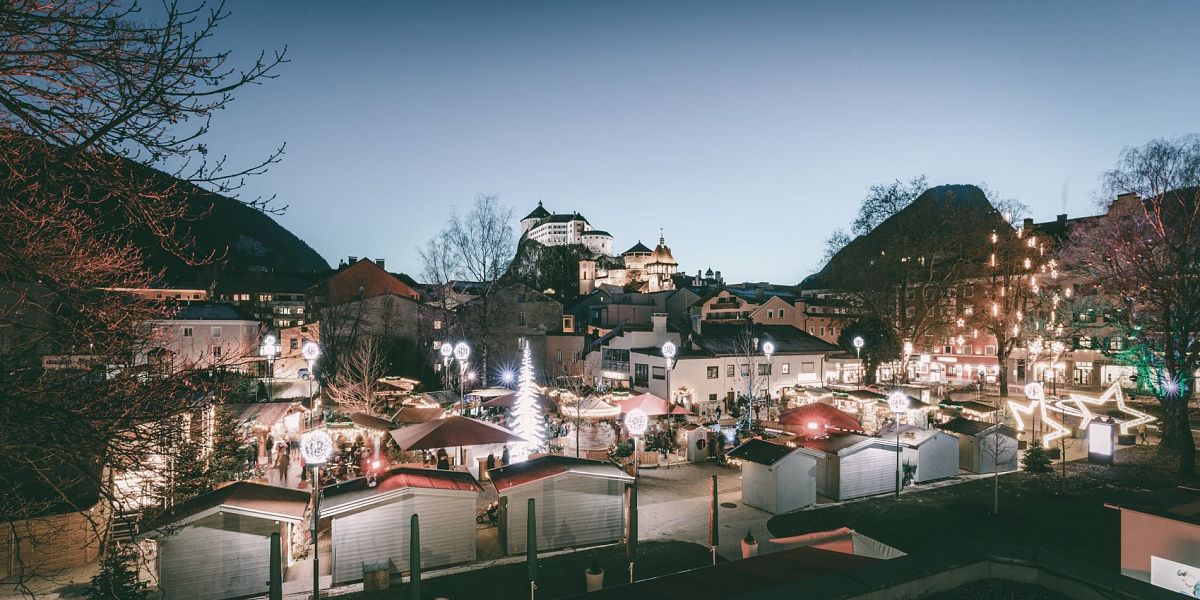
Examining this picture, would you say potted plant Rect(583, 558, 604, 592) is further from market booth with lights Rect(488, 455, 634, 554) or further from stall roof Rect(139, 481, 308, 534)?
stall roof Rect(139, 481, 308, 534)

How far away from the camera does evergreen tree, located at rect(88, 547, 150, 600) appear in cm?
969

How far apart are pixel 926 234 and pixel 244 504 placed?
4177 cm

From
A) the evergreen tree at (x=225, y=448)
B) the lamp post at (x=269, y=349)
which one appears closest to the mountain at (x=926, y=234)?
the lamp post at (x=269, y=349)

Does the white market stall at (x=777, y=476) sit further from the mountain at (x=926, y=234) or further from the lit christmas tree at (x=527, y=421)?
the mountain at (x=926, y=234)

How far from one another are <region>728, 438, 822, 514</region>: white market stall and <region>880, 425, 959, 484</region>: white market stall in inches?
173

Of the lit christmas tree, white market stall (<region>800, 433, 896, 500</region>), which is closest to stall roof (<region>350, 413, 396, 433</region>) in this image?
the lit christmas tree

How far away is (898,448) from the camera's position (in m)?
18.3

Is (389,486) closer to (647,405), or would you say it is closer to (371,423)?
(371,423)

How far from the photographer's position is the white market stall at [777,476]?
16.9m

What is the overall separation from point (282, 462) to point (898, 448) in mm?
22703

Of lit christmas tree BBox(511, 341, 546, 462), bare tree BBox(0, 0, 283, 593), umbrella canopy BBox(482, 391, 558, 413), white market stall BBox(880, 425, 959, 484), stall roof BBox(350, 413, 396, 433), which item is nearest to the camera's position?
bare tree BBox(0, 0, 283, 593)

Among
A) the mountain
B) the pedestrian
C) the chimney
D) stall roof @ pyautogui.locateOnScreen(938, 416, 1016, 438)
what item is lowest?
the pedestrian

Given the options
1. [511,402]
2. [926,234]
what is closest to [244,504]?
[511,402]

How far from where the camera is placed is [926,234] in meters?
38.8
